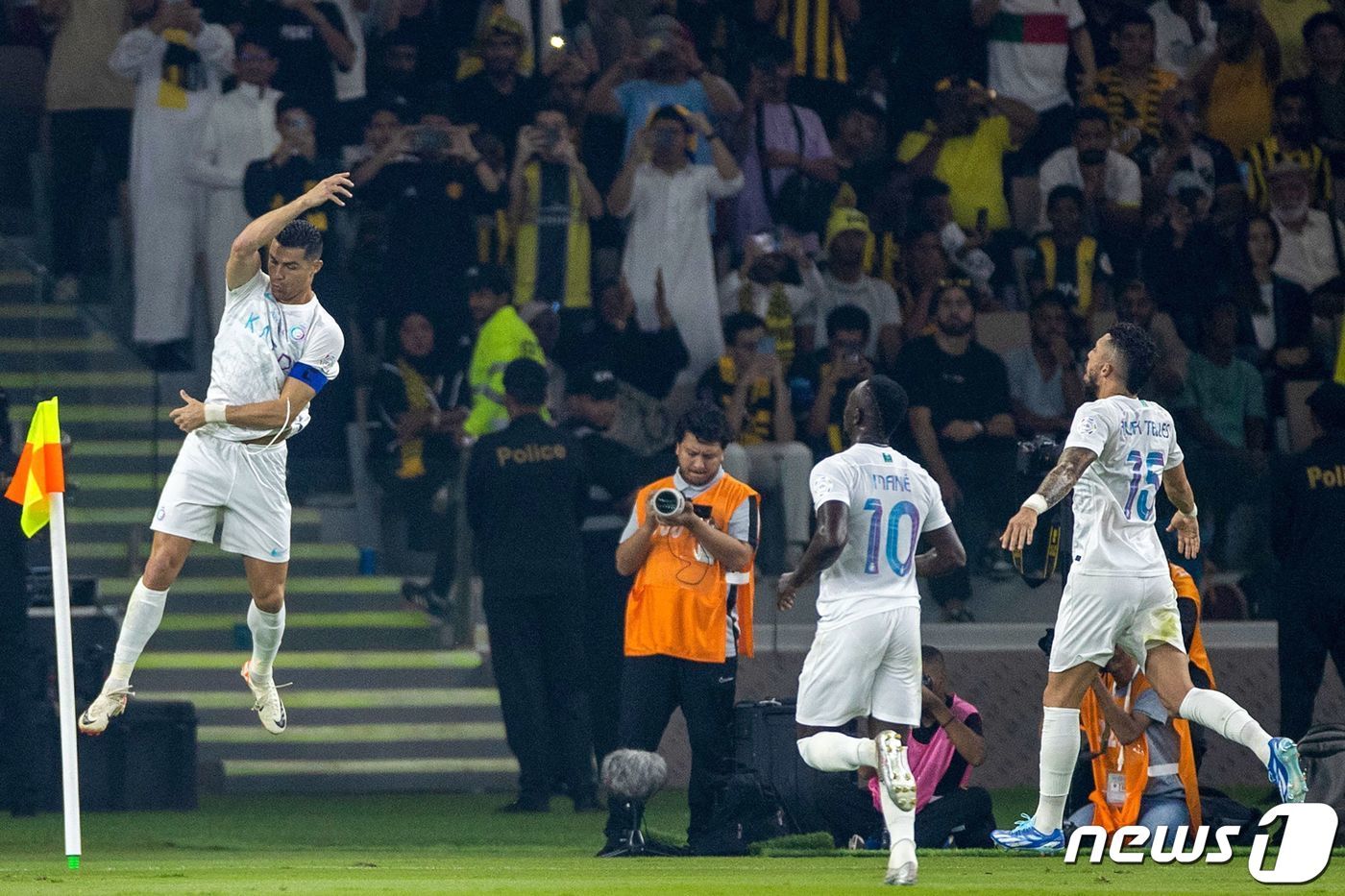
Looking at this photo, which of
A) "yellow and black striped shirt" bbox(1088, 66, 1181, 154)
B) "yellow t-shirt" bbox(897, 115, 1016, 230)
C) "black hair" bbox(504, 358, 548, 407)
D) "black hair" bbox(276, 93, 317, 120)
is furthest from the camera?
"yellow and black striped shirt" bbox(1088, 66, 1181, 154)

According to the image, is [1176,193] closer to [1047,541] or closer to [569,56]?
[569,56]

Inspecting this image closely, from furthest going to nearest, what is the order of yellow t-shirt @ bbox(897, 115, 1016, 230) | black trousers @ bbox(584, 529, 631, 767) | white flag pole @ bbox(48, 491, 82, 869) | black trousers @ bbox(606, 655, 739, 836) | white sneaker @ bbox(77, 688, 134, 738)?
yellow t-shirt @ bbox(897, 115, 1016, 230) < black trousers @ bbox(584, 529, 631, 767) < black trousers @ bbox(606, 655, 739, 836) < white sneaker @ bbox(77, 688, 134, 738) < white flag pole @ bbox(48, 491, 82, 869)

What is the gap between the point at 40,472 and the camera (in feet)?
33.8

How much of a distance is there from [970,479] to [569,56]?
199 inches

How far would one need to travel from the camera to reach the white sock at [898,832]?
31.1ft

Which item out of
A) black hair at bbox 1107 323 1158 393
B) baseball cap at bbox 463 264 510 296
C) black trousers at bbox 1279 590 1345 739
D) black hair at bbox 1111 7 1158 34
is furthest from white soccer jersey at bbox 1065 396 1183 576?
black hair at bbox 1111 7 1158 34

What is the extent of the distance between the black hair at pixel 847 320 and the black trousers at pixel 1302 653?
395 cm

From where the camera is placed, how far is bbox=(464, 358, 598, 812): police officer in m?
14.2

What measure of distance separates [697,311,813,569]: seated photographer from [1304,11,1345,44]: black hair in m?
5.72

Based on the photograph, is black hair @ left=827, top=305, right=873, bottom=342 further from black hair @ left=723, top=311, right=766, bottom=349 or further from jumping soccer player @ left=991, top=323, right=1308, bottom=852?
jumping soccer player @ left=991, top=323, right=1308, bottom=852

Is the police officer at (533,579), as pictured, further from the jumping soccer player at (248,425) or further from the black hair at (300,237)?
the black hair at (300,237)

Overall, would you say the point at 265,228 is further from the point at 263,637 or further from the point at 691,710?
the point at 691,710

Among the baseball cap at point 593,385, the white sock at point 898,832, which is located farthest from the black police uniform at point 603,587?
the white sock at point 898,832

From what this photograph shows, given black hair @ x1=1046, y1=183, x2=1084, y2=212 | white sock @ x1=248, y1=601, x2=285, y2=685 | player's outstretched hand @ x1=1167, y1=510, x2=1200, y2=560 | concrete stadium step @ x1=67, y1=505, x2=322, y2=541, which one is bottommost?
white sock @ x1=248, y1=601, x2=285, y2=685
